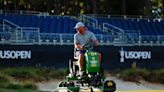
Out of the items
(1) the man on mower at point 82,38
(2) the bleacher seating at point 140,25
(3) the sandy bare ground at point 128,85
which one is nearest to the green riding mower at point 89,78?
(1) the man on mower at point 82,38

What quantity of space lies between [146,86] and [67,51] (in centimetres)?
426

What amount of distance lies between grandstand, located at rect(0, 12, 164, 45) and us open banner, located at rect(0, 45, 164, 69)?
0.31 meters

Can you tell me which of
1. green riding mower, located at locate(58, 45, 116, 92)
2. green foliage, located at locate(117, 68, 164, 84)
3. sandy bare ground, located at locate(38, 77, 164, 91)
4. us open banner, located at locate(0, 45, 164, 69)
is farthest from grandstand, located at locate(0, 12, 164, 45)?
green riding mower, located at locate(58, 45, 116, 92)

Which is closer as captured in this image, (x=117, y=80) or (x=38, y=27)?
(x=117, y=80)

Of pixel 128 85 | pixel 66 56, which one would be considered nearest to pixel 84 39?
pixel 128 85

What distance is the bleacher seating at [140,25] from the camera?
34344 mm

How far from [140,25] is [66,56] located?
→ 1007 cm

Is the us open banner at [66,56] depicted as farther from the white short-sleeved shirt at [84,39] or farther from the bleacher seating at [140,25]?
the white short-sleeved shirt at [84,39]

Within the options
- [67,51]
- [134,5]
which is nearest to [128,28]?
[67,51]

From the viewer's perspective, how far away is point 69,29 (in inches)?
1259

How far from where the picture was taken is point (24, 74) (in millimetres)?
23938

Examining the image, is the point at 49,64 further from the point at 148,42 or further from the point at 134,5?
the point at 134,5

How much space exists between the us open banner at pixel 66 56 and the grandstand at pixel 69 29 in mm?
314

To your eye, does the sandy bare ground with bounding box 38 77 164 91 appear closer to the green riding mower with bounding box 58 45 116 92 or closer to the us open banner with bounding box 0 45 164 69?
the us open banner with bounding box 0 45 164 69
